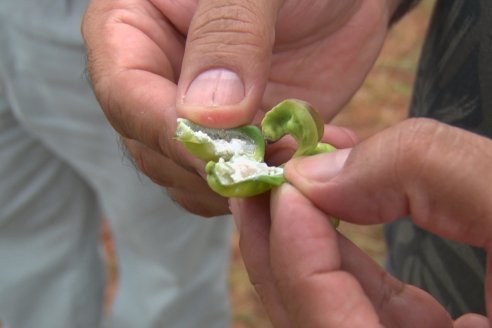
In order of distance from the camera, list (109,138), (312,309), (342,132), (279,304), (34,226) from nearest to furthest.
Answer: (312,309), (279,304), (342,132), (109,138), (34,226)

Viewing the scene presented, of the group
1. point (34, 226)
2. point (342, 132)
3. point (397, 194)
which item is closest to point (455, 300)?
point (342, 132)

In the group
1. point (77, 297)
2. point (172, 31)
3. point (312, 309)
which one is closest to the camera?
point (312, 309)

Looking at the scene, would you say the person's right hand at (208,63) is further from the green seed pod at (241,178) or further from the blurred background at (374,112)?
the blurred background at (374,112)

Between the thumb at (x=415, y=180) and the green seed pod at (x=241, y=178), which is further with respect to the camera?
the green seed pod at (x=241, y=178)

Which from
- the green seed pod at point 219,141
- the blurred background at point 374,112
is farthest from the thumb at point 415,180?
the blurred background at point 374,112

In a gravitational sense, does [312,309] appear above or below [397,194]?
below

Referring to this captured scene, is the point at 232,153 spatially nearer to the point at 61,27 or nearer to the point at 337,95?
the point at 337,95

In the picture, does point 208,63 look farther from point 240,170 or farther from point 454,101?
point 454,101
